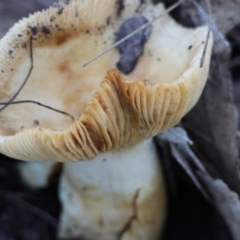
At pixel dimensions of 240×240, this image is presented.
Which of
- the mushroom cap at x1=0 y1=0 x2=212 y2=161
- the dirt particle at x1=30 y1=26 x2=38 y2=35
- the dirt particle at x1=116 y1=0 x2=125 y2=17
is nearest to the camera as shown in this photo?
the mushroom cap at x1=0 y1=0 x2=212 y2=161

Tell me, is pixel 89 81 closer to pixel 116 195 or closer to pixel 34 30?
pixel 34 30

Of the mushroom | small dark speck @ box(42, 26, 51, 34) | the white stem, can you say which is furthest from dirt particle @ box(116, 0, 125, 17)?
the white stem

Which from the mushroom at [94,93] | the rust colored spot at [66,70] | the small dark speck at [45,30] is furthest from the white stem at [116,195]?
the small dark speck at [45,30]

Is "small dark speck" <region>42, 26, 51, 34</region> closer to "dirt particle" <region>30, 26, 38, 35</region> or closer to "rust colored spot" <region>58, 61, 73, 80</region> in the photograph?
"dirt particle" <region>30, 26, 38, 35</region>

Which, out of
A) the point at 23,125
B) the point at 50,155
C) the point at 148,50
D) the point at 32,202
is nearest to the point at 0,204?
the point at 32,202

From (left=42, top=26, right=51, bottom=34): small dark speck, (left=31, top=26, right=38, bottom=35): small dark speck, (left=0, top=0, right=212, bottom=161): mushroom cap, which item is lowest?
(left=0, top=0, right=212, bottom=161): mushroom cap

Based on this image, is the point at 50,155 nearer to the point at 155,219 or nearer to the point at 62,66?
the point at 62,66

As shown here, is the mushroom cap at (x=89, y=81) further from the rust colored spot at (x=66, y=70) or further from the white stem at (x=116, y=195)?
the white stem at (x=116, y=195)

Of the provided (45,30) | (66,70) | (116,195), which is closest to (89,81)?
(66,70)
